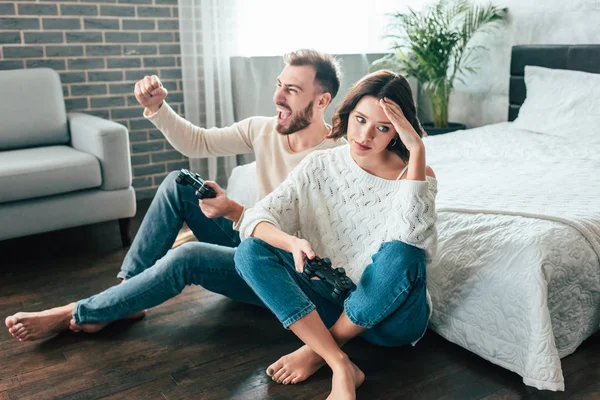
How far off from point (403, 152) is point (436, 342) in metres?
0.63

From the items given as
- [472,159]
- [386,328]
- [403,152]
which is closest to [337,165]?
[403,152]

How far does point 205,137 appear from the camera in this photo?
2.12 metres

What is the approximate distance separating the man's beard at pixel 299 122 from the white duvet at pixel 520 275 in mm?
517

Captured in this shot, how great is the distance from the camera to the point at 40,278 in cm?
254

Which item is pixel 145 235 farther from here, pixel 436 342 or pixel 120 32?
pixel 120 32

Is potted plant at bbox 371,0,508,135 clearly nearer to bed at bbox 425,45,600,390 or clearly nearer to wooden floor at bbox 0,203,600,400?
bed at bbox 425,45,600,390

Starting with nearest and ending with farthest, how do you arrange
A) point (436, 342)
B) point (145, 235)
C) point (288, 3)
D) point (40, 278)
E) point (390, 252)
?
point (390, 252) < point (436, 342) < point (145, 235) < point (40, 278) < point (288, 3)

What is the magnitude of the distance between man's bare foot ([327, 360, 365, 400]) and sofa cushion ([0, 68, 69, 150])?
7.46 ft

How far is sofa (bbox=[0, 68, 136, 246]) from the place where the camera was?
2670 millimetres

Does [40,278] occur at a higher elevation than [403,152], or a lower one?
lower

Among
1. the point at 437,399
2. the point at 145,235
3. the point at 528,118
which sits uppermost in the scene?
the point at 528,118

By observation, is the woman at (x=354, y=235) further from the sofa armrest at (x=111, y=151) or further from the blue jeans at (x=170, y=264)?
the sofa armrest at (x=111, y=151)

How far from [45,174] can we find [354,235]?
159cm

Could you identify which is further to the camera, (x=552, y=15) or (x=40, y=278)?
(x=552, y=15)
